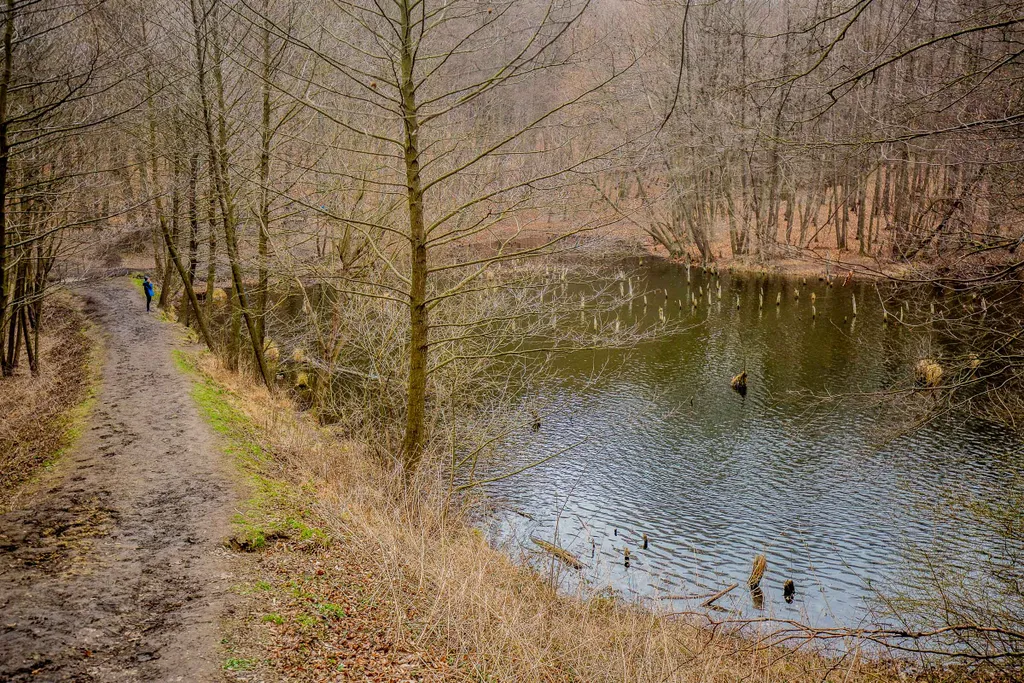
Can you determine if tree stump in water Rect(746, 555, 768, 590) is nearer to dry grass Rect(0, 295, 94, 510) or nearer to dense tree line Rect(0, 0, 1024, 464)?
dense tree line Rect(0, 0, 1024, 464)

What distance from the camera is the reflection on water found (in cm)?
1103

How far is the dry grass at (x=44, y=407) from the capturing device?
8656mm

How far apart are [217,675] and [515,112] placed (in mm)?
8320

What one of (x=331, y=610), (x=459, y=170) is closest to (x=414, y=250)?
(x=459, y=170)

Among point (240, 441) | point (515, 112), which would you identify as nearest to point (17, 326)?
point (240, 441)

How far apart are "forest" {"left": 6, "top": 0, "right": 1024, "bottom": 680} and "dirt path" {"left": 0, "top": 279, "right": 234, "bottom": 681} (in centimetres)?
166

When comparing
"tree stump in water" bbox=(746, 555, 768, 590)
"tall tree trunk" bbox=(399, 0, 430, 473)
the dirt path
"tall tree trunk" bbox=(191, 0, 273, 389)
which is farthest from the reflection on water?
"tall tree trunk" bbox=(191, 0, 273, 389)

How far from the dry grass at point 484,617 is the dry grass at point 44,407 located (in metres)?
3.11

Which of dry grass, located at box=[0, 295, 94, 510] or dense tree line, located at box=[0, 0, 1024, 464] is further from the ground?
dense tree line, located at box=[0, 0, 1024, 464]

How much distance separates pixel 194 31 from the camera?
1270 cm

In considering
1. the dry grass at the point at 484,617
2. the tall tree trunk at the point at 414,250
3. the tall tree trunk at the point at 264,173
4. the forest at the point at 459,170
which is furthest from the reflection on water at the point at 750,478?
the tall tree trunk at the point at 264,173

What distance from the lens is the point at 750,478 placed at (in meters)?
14.1

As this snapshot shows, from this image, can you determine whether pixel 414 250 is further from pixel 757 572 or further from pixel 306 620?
pixel 757 572

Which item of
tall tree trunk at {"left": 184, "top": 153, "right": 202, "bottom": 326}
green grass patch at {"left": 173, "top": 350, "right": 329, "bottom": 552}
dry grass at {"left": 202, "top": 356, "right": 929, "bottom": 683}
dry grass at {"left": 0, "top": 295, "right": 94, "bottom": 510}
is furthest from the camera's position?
tall tree trunk at {"left": 184, "top": 153, "right": 202, "bottom": 326}
